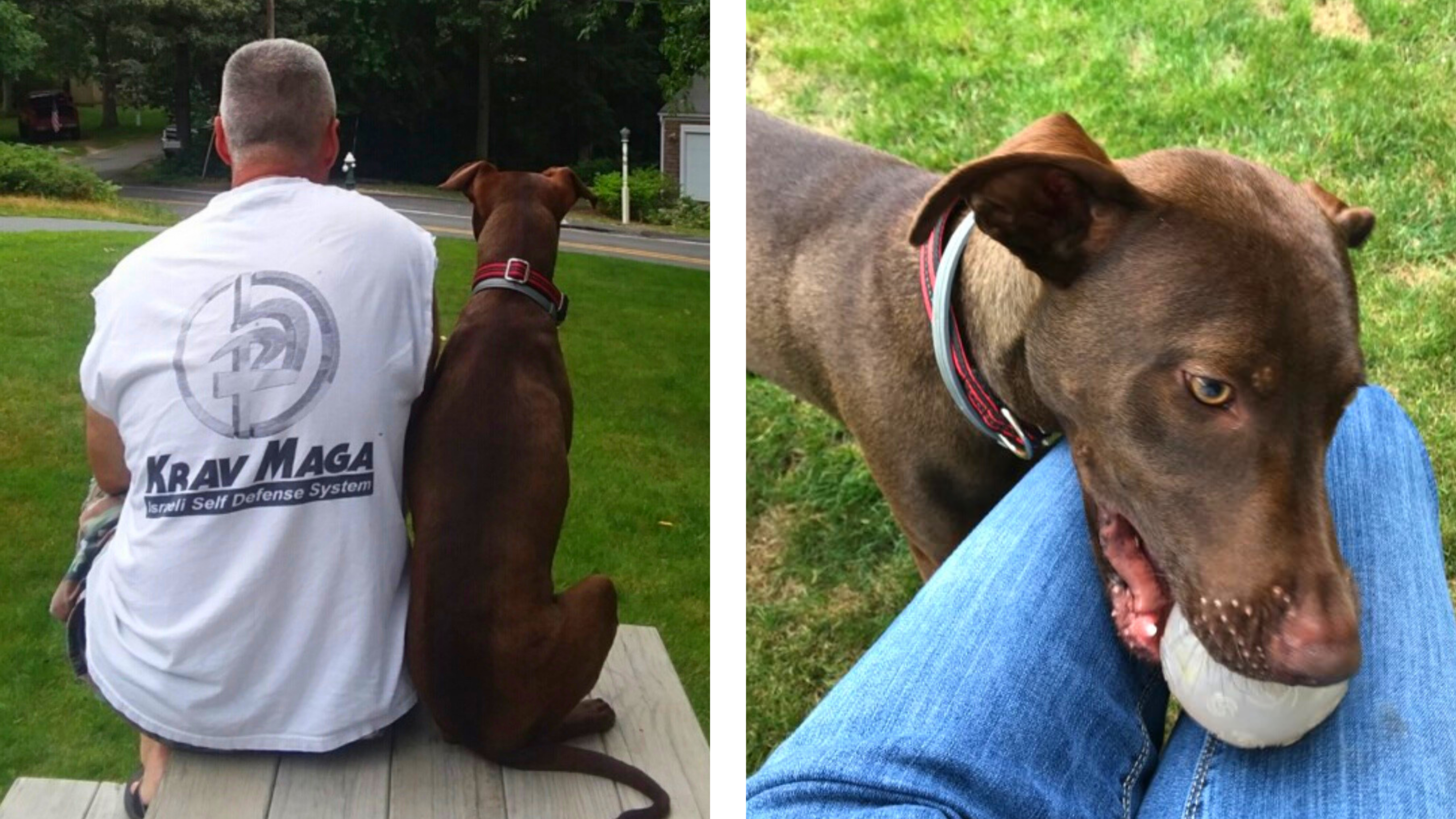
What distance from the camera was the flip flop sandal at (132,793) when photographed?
1448 millimetres

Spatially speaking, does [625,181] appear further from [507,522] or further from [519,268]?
[507,522]

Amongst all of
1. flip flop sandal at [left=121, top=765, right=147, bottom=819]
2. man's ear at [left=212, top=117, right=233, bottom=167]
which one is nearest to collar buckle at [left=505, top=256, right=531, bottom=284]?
man's ear at [left=212, top=117, right=233, bottom=167]

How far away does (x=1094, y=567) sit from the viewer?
1.59 metres

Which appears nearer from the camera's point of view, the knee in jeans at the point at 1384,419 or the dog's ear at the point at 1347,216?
the dog's ear at the point at 1347,216

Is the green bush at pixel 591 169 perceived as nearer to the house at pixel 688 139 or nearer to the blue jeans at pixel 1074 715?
the house at pixel 688 139

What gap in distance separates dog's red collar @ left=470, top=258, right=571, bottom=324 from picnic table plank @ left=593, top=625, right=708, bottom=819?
43 centimetres

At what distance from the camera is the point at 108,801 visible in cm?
145

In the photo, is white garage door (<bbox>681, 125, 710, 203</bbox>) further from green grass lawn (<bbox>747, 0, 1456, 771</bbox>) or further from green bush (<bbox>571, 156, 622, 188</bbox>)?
green grass lawn (<bbox>747, 0, 1456, 771</bbox>)

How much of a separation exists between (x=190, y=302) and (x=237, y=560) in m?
0.30

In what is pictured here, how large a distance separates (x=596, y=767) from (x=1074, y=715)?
1.96 ft

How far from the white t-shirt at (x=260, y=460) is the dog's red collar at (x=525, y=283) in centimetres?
7

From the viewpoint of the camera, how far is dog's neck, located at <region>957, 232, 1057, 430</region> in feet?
5.55

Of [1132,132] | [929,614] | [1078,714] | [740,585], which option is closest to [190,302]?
[740,585]

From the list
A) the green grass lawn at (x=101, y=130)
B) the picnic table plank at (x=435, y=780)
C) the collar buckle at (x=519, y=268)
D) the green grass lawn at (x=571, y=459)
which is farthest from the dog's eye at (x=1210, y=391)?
the green grass lawn at (x=101, y=130)
